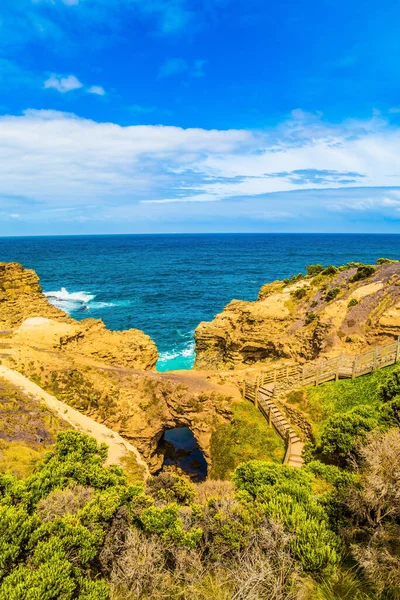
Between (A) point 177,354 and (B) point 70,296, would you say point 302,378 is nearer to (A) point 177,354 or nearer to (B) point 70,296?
(A) point 177,354

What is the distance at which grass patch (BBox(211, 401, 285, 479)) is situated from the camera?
27.4m

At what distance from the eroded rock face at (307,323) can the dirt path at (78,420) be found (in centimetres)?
2050

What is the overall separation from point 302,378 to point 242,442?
736cm

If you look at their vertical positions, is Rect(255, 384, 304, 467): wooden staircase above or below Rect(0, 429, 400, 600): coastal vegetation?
below

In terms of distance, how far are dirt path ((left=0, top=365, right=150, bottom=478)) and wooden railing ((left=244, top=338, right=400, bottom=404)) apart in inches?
443

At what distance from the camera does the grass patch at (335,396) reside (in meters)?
26.2

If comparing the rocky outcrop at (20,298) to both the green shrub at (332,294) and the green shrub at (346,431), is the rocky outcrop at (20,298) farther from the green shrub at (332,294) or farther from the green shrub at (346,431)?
the green shrub at (346,431)

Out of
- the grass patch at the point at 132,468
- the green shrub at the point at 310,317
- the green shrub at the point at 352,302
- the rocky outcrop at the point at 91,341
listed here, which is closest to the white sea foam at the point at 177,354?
the rocky outcrop at the point at 91,341

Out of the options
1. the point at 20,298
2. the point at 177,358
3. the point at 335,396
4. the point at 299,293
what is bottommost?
the point at 177,358

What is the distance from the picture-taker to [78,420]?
2766 cm

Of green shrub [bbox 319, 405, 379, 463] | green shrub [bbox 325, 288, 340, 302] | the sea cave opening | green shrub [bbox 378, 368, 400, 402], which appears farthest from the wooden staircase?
green shrub [bbox 325, 288, 340, 302]

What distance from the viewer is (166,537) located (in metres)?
12.9

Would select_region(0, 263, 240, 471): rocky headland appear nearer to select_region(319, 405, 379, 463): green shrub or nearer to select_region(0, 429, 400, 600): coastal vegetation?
select_region(319, 405, 379, 463): green shrub

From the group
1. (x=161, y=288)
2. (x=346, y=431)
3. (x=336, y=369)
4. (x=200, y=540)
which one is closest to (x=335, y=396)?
(x=336, y=369)
